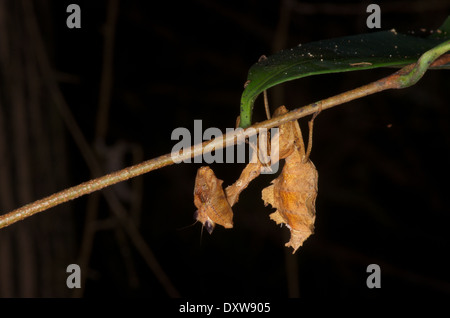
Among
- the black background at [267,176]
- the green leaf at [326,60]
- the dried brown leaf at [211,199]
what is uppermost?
the black background at [267,176]

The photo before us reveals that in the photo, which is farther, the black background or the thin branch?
the black background

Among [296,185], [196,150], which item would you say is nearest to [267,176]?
[296,185]

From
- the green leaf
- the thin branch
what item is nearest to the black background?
the green leaf

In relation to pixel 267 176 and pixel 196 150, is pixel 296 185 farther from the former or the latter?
pixel 267 176

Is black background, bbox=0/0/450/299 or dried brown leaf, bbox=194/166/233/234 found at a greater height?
black background, bbox=0/0/450/299

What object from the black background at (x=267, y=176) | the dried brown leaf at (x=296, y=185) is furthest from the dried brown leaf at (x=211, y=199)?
A: the black background at (x=267, y=176)

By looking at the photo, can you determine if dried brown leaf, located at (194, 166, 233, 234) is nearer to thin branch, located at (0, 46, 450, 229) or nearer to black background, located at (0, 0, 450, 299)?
thin branch, located at (0, 46, 450, 229)

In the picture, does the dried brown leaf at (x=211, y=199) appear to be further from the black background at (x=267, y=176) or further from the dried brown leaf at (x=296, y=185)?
the black background at (x=267, y=176)
